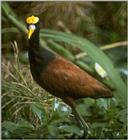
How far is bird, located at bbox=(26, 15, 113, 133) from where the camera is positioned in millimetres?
1881

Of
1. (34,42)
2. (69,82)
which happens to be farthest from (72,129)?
(34,42)

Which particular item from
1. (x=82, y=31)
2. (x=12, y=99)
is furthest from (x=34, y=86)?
(x=82, y=31)

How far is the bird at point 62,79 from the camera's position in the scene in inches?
74.0

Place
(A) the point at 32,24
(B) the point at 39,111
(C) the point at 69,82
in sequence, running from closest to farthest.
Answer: (A) the point at 32,24 → (C) the point at 69,82 → (B) the point at 39,111

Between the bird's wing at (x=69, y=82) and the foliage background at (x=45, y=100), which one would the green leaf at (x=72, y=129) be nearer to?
the foliage background at (x=45, y=100)

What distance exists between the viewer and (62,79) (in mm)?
1912

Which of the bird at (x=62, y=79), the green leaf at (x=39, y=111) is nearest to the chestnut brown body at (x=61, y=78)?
the bird at (x=62, y=79)

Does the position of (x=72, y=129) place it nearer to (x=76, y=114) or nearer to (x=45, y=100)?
(x=76, y=114)

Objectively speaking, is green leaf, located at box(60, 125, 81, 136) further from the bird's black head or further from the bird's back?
the bird's black head

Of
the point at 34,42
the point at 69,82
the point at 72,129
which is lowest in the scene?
the point at 72,129

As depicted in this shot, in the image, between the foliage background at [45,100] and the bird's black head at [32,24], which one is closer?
the bird's black head at [32,24]

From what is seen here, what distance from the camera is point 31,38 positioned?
Answer: 6.00ft

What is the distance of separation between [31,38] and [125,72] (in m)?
1.26

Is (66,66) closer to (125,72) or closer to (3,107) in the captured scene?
(3,107)
